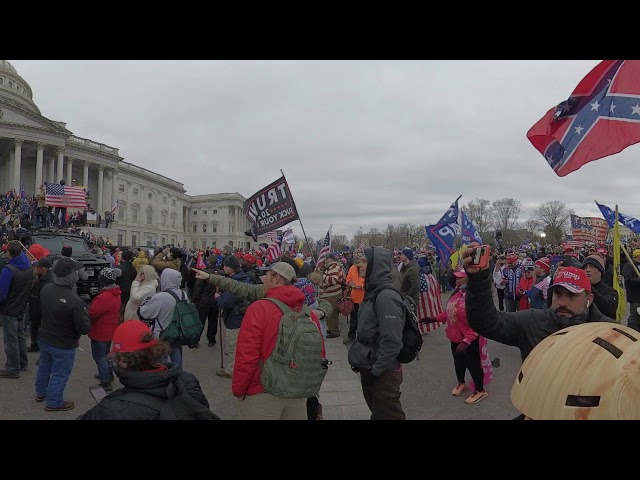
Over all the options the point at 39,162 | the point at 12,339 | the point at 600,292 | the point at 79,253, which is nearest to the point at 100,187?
the point at 39,162

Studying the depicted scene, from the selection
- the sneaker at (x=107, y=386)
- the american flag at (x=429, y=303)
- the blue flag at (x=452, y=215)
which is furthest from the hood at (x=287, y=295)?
the blue flag at (x=452, y=215)

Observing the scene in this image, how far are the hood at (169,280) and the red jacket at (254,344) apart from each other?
8.01 ft

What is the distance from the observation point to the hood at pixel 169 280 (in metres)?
5.07

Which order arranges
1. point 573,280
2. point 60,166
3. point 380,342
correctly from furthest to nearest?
point 60,166 < point 380,342 < point 573,280

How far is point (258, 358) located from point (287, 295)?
526 millimetres

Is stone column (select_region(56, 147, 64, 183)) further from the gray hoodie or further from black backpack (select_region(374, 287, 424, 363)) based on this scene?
black backpack (select_region(374, 287, 424, 363))

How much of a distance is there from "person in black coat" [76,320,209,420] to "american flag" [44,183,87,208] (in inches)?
960

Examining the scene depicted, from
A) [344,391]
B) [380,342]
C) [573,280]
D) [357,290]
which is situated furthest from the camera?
[357,290]

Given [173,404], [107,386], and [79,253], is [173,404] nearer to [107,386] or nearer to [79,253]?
[107,386]

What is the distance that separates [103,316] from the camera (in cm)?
520

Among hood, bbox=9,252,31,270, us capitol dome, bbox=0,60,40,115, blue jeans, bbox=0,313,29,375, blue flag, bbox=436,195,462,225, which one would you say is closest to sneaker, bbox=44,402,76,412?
blue jeans, bbox=0,313,29,375

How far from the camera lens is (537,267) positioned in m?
6.95

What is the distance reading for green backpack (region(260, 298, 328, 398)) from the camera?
2.98 meters

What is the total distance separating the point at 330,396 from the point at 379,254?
2616mm
